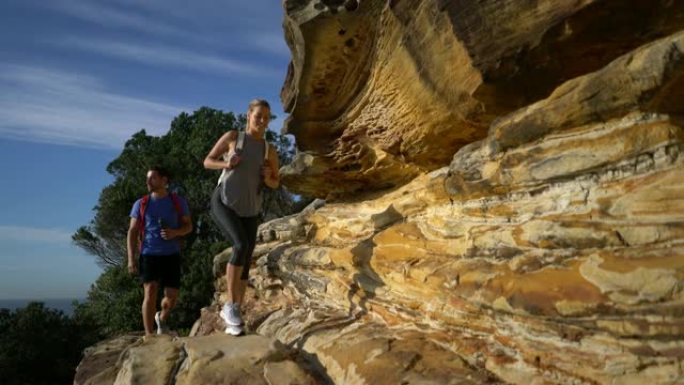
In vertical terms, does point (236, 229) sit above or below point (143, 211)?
below

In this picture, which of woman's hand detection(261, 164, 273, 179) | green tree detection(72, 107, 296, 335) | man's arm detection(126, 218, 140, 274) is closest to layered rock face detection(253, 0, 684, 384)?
woman's hand detection(261, 164, 273, 179)

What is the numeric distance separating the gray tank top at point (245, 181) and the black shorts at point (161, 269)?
1.63m

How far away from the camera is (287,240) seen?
9242mm

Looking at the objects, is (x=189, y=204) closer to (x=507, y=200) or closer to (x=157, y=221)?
(x=157, y=221)

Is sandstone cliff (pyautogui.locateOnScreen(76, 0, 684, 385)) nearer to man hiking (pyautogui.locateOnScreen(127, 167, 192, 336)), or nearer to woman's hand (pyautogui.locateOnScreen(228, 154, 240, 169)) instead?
man hiking (pyautogui.locateOnScreen(127, 167, 192, 336))

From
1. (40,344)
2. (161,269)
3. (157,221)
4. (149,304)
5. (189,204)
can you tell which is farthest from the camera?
(189,204)

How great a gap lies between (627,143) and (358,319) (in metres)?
3.35

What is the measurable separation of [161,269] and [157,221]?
61 centimetres

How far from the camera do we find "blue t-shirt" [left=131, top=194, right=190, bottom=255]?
21.0 feet

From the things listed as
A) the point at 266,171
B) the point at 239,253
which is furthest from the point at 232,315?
the point at 266,171

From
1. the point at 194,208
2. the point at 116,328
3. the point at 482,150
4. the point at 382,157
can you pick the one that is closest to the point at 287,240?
the point at 382,157

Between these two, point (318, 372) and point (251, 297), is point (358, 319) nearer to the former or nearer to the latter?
point (318, 372)

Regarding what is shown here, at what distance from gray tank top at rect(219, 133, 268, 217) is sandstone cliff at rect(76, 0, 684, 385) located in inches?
55.0

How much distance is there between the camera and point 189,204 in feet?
84.7
